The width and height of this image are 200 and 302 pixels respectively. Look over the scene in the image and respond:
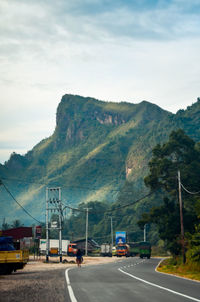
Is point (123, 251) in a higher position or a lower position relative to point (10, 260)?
lower

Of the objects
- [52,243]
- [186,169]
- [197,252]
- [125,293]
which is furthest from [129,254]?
[125,293]

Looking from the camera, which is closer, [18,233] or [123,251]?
[18,233]

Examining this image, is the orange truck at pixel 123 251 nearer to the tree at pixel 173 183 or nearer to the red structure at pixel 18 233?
the red structure at pixel 18 233

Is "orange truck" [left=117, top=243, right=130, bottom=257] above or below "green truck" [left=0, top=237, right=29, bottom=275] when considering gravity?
below

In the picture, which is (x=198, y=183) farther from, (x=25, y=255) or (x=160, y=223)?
(x=25, y=255)

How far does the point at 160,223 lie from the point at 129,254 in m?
38.5

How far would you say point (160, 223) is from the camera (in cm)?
6581

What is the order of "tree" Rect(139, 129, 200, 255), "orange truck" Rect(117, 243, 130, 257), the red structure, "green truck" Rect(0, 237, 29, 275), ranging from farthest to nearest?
"orange truck" Rect(117, 243, 130, 257)
the red structure
"tree" Rect(139, 129, 200, 255)
"green truck" Rect(0, 237, 29, 275)

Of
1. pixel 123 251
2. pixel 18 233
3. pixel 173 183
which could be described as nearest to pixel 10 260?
pixel 173 183

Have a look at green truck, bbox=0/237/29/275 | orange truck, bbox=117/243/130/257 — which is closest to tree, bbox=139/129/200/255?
green truck, bbox=0/237/29/275

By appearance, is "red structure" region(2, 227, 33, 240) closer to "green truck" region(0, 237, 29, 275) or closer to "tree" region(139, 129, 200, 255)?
"tree" region(139, 129, 200, 255)

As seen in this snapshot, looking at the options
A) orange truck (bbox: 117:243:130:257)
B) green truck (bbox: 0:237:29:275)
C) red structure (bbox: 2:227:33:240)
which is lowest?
orange truck (bbox: 117:243:130:257)

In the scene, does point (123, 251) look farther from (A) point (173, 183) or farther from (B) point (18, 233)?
(A) point (173, 183)

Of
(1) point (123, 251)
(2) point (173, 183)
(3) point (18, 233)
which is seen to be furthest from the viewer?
(1) point (123, 251)
